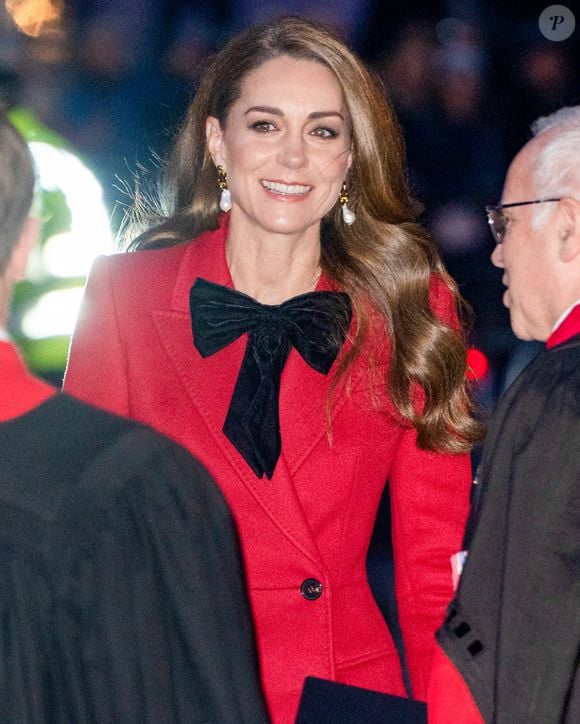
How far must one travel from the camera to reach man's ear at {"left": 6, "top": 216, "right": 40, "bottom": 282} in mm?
1540

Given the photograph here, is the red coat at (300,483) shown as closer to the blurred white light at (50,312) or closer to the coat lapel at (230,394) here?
the coat lapel at (230,394)

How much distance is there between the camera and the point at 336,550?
259cm

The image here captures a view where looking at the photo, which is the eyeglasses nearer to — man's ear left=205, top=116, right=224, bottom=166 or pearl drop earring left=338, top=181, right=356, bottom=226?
pearl drop earring left=338, top=181, right=356, bottom=226

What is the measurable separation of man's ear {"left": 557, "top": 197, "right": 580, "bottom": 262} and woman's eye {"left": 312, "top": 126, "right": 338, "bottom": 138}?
2.68 ft

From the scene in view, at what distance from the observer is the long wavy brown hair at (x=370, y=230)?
265cm

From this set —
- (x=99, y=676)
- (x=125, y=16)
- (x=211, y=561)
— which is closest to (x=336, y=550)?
(x=211, y=561)

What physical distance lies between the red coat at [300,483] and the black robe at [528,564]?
77 centimetres

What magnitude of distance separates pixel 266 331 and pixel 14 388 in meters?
1.28

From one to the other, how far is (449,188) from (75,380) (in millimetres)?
4945

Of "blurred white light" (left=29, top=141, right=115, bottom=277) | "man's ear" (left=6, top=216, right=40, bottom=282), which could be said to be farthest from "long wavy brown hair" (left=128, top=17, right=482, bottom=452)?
"blurred white light" (left=29, top=141, right=115, bottom=277)

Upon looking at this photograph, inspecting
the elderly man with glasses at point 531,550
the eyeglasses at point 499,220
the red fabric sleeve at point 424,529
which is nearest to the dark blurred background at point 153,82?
the red fabric sleeve at point 424,529

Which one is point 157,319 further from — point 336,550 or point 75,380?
point 336,550

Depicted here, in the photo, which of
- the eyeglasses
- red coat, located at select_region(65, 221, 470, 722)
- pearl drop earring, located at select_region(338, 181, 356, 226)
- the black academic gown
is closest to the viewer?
the black academic gown

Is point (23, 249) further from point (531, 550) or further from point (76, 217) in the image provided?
point (76, 217)
